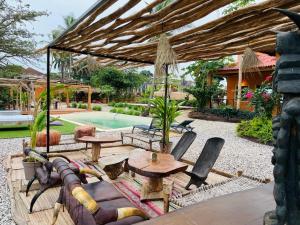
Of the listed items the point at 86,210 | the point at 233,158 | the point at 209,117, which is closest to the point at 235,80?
the point at 209,117

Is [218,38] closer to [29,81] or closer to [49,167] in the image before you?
[49,167]

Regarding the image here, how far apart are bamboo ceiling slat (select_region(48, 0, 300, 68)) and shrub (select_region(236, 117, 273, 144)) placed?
4.71 meters

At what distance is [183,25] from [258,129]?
7.35 m

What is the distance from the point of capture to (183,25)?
399 centimetres

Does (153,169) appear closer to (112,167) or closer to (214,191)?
(214,191)

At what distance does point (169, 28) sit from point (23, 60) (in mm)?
17064

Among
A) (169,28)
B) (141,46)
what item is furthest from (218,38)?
(141,46)

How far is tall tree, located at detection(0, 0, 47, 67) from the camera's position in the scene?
1655 cm

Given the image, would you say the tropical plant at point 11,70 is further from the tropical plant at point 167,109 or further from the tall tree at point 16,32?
the tropical plant at point 167,109

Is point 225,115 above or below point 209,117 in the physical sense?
above

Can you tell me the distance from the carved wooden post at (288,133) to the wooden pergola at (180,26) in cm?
162

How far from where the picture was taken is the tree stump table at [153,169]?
3.84 m

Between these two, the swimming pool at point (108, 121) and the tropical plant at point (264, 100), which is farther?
the swimming pool at point (108, 121)

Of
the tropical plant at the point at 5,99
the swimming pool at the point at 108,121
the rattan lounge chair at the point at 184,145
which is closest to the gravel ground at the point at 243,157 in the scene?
the rattan lounge chair at the point at 184,145
